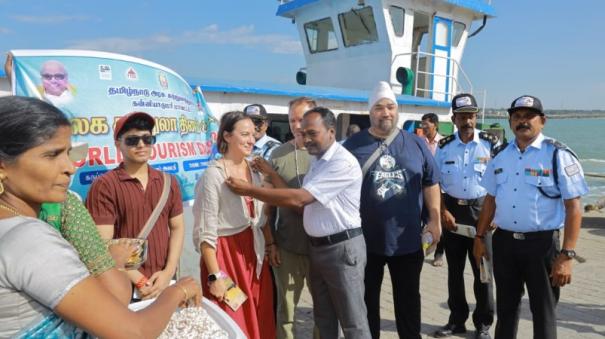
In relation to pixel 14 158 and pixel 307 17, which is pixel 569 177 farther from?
pixel 307 17

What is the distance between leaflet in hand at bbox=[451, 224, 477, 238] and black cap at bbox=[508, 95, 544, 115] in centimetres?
119

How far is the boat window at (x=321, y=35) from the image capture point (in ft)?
35.2

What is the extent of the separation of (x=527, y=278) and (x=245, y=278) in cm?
194

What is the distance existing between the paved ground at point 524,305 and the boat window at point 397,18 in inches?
241

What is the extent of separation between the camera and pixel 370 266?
313 centimetres

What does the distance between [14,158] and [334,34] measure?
10.3m

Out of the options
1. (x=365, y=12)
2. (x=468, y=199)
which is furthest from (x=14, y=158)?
(x=365, y=12)

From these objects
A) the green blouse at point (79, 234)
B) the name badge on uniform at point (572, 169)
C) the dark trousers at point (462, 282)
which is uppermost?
the name badge on uniform at point (572, 169)

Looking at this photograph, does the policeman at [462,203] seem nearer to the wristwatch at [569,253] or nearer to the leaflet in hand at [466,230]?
the leaflet in hand at [466,230]

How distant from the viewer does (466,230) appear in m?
3.76

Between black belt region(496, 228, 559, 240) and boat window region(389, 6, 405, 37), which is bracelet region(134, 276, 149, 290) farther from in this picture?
boat window region(389, 6, 405, 37)

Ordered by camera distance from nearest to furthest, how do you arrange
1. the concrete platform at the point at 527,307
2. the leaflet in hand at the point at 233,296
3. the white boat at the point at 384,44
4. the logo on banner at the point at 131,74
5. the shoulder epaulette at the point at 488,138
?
the leaflet in hand at the point at 233,296 → the logo on banner at the point at 131,74 → the concrete platform at the point at 527,307 → the shoulder epaulette at the point at 488,138 → the white boat at the point at 384,44

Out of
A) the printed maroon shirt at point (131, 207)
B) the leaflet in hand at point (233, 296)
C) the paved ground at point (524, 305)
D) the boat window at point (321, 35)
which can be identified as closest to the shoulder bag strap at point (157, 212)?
the printed maroon shirt at point (131, 207)

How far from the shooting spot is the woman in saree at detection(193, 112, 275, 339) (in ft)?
8.50
